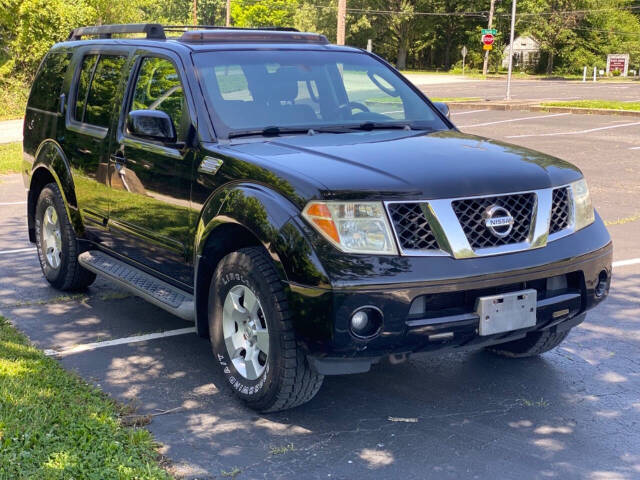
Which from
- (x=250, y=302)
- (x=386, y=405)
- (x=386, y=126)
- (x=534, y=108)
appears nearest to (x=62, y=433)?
(x=250, y=302)

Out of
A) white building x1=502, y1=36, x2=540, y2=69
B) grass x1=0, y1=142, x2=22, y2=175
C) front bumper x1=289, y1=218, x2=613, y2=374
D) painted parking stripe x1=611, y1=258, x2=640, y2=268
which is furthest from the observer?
white building x1=502, y1=36, x2=540, y2=69

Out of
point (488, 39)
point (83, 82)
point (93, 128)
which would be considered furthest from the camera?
point (488, 39)

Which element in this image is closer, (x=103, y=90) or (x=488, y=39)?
(x=103, y=90)

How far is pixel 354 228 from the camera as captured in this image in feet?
13.0

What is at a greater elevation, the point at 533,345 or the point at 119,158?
the point at 119,158

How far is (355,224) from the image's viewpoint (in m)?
3.98

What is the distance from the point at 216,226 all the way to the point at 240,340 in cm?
61

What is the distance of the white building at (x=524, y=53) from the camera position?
232ft

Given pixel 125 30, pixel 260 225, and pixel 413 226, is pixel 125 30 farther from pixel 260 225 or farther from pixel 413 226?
pixel 413 226

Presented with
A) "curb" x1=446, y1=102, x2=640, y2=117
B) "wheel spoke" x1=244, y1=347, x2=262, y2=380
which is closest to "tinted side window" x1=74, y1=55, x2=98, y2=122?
"wheel spoke" x1=244, y1=347, x2=262, y2=380

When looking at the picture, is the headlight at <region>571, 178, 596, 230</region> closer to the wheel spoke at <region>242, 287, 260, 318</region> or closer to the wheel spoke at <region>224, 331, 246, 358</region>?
the wheel spoke at <region>242, 287, 260, 318</region>

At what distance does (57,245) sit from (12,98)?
67.4 feet

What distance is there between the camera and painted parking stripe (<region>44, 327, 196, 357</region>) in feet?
18.0

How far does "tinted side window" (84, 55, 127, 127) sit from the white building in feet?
220
